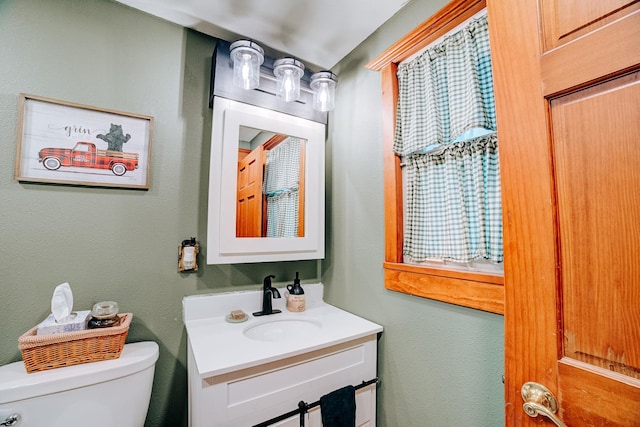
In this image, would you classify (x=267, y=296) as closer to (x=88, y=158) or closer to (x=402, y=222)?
(x=402, y=222)

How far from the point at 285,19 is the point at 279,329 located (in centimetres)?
155

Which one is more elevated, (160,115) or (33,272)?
(160,115)

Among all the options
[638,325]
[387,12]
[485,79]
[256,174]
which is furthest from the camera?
[256,174]

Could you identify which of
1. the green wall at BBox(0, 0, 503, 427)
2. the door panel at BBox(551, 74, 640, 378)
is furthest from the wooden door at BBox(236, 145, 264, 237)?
the door panel at BBox(551, 74, 640, 378)

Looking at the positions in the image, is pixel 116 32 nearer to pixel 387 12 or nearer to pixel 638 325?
pixel 387 12

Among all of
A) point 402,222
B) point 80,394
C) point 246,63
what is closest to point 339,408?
point 402,222

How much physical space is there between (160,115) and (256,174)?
0.53 metres

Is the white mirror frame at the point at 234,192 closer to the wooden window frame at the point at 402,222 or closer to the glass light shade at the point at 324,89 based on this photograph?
the glass light shade at the point at 324,89

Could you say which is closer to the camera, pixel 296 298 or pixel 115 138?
pixel 115 138

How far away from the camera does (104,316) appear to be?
105cm

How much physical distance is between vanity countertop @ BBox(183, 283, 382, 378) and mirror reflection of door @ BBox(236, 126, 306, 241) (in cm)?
38

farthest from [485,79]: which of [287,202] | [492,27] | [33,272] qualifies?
[33,272]

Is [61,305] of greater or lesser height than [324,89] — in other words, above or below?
below

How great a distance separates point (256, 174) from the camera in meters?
1.44
